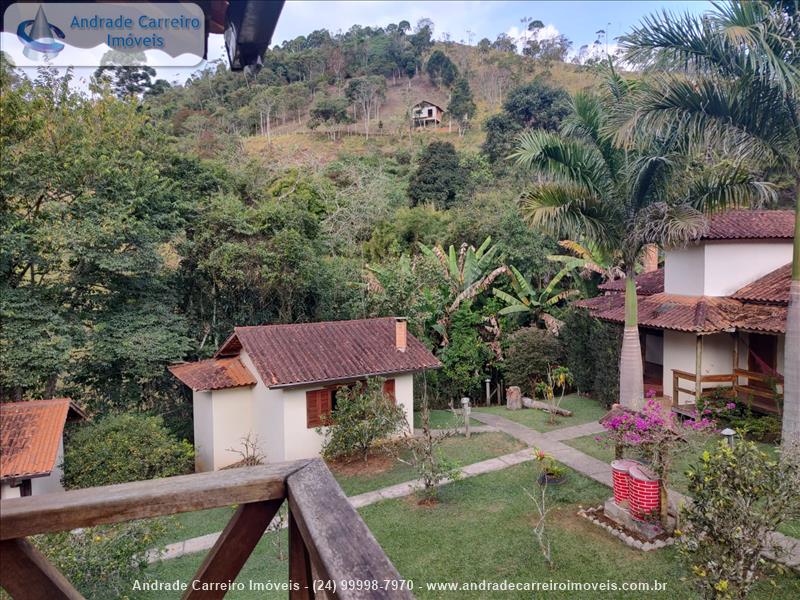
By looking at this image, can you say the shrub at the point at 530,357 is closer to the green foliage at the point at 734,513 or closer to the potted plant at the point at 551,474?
the potted plant at the point at 551,474

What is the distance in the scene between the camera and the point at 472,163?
112ft

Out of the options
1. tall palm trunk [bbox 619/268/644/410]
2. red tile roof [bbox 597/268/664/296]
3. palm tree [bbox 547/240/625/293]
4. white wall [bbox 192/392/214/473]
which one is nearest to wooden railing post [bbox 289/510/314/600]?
tall palm trunk [bbox 619/268/644/410]

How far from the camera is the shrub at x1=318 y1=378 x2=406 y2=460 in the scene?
38.8ft

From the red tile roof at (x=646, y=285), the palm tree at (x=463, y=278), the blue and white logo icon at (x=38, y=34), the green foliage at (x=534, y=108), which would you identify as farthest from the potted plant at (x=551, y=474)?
the green foliage at (x=534, y=108)

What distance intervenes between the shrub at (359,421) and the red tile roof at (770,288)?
880cm

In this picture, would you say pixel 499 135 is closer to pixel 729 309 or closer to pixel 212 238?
pixel 212 238

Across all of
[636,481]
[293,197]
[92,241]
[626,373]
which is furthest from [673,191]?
[293,197]

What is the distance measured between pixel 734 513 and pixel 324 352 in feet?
32.6

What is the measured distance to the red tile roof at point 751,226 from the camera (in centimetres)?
1232

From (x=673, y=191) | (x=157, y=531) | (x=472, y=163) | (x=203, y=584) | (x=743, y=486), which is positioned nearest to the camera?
(x=203, y=584)

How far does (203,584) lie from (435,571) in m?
6.26

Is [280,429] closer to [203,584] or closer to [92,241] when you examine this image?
[92,241]

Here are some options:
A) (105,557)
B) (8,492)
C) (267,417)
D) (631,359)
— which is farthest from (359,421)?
(8,492)

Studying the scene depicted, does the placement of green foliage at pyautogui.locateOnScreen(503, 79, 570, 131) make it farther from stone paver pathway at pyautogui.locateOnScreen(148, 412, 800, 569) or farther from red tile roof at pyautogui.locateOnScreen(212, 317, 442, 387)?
stone paver pathway at pyautogui.locateOnScreen(148, 412, 800, 569)
